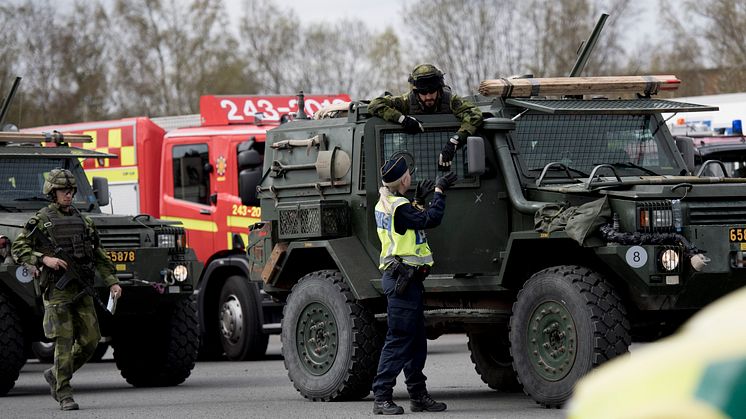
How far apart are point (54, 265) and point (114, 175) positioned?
794 centimetres

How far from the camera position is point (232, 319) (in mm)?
17109

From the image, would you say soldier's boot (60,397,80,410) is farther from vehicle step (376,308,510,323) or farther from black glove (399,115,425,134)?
black glove (399,115,425,134)

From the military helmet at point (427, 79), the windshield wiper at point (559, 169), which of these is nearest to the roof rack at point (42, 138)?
the military helmet at point (427, 79)

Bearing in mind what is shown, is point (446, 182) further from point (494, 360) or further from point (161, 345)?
point (161, 345)

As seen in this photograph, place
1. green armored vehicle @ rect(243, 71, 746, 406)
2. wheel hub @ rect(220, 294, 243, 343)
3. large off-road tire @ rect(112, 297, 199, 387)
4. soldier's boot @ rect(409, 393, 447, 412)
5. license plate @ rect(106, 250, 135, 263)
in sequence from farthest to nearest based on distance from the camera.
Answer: wheel hub @ rect(220, 294, 243, 343), large off-road tire @ rect(112, 297, 199, 387), license plate @ rect(106, 250, 135, 263), soldier's boot @ rect(409, 393, 447, 412), green armored vehicle @ rect(243, 71, 746, 406)

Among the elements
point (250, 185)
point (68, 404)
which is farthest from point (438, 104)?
point (68, 404)

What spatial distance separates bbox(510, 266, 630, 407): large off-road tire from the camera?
9.16 m

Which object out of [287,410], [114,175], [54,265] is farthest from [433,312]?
[114,175]

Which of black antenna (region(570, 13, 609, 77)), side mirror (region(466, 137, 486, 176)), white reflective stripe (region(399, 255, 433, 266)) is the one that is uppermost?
black antenna (region(570, 13, 609, 77))

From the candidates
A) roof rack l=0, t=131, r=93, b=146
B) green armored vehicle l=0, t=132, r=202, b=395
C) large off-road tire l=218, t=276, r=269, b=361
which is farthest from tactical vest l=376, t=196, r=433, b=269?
large off-road tire l=218, t=276, r=269, b=361

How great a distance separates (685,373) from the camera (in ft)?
9.39

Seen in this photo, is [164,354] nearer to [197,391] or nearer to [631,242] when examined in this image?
[197,391]

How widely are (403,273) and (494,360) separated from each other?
7.66 ft

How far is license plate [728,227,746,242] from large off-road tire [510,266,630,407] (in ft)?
2.61
